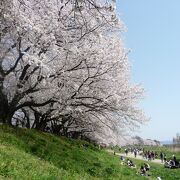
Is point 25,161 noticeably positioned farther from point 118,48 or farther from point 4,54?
point 118,48

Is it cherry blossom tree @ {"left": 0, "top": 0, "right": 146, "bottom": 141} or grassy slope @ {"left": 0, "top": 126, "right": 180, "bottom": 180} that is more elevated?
cherry blossom tree @ {"left": 0, "top": 0, "right": 146, "bottom": 141}

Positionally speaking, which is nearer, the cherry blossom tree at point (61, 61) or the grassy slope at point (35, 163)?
the grassy slope at point (35, 163)

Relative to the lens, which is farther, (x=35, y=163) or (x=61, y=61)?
(x=61, y=61)

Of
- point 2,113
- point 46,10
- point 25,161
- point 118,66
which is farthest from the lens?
point 118,66

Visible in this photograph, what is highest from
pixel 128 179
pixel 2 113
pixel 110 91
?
pixel 110 91

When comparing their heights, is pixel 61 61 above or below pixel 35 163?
above

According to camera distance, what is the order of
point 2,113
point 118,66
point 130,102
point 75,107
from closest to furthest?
point 2,113 < point 118,66 < point 75,107 < point 130,102

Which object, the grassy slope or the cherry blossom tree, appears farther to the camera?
the cherry blossom tree

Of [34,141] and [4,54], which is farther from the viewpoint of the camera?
[4,54]

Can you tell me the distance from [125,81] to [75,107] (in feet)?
14.6

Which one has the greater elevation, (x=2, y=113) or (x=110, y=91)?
(x=110, y=91)

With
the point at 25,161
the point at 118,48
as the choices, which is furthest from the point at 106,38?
the point at 25,161

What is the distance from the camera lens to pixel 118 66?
22.8 meters

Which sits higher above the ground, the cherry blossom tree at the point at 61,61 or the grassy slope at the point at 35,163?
the cherry blossom tree at the point at 61,61
